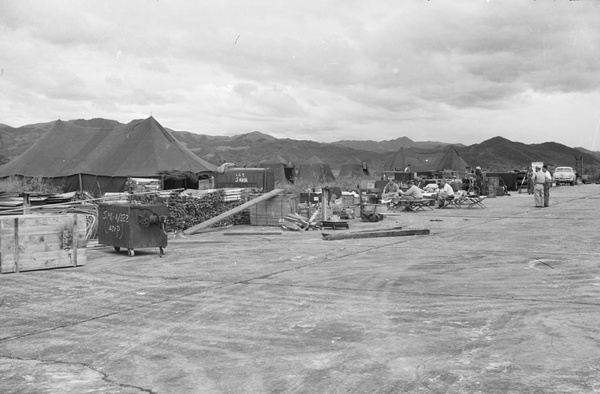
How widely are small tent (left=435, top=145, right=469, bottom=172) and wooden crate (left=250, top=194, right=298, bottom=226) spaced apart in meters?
33.9

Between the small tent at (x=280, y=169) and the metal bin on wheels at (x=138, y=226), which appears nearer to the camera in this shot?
the metal bin on wheels at (x=138, y=226)

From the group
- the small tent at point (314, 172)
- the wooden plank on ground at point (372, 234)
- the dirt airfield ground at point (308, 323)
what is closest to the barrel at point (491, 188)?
the small tent at point (314, 172)

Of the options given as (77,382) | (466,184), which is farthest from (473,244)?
(466,184)

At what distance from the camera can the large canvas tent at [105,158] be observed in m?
27.5

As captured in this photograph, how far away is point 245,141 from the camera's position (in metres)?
115

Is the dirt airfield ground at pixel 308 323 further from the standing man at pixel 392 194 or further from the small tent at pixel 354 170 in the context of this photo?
the small tent at pixel 354 170

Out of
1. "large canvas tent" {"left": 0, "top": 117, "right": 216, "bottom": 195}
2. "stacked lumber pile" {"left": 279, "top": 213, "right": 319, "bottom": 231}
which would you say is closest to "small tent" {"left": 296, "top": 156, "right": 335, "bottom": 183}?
"large canvas tent" {"left": 0, "top": 117, "right": 216, "bottom": 195}

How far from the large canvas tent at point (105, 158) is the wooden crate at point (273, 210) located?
8.57 metres

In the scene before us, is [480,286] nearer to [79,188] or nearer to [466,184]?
[79,188]

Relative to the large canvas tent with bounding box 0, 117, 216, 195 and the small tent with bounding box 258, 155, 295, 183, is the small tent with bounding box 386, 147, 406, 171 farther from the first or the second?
the large canvas tent with bounding box 0, 117, 216, 195

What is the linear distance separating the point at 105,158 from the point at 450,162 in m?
31.2

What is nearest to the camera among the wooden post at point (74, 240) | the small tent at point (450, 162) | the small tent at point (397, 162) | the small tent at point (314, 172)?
the wooden post at point (74, 240)

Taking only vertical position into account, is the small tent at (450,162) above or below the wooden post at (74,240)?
A: above

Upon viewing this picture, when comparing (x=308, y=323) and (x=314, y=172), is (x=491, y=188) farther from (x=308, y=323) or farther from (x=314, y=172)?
(x=308, y=323)
